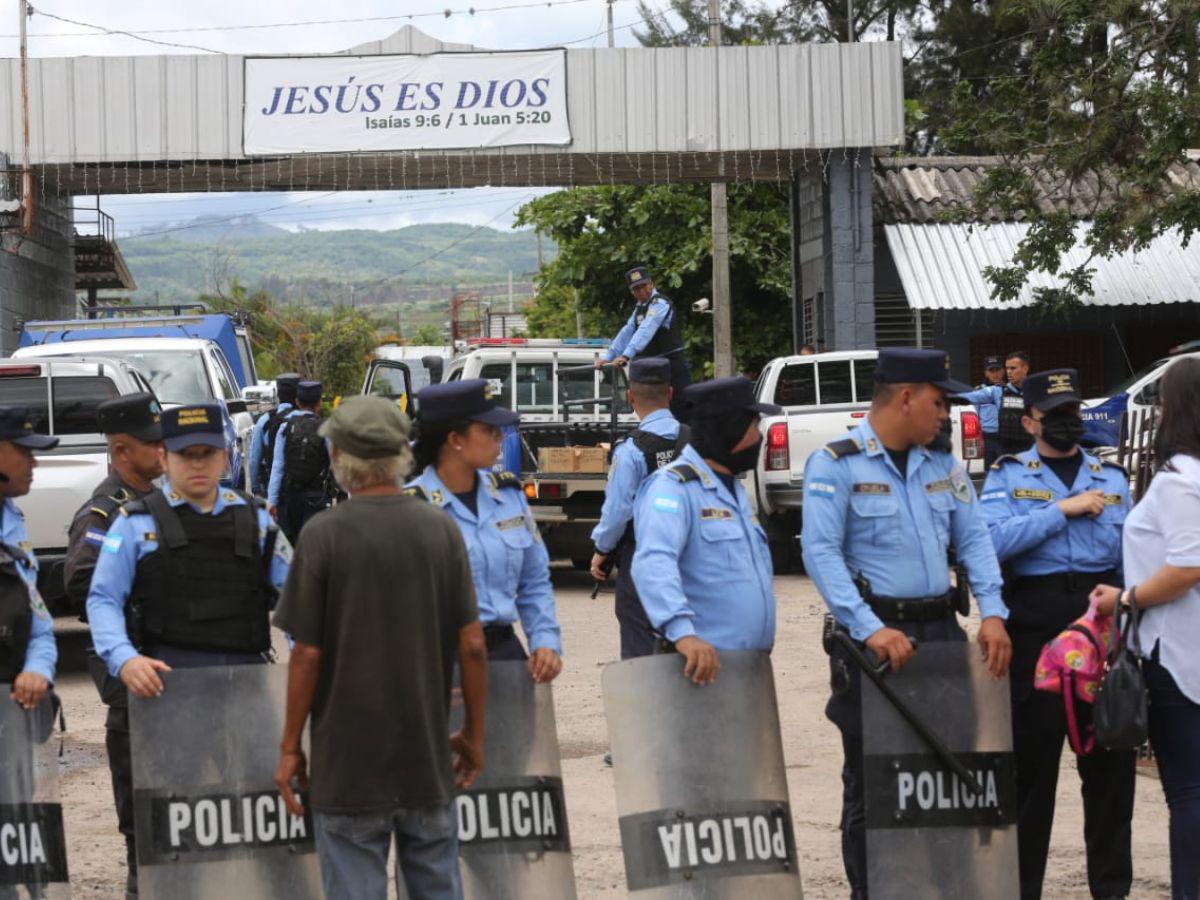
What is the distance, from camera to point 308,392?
44.3ft

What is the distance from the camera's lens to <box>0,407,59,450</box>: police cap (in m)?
5.61

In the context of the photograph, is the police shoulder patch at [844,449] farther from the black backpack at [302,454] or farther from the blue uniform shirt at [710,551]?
the black backpack at [302,454]

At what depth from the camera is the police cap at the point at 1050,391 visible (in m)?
6.04

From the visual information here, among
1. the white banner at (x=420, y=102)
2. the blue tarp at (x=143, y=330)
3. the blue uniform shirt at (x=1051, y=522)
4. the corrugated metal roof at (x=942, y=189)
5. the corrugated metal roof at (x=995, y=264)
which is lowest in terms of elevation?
the blue uniform shirt at (x=1051, y=522)

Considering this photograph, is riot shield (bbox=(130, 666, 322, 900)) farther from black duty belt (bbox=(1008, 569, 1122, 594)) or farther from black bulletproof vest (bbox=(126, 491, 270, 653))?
black duty belt (bbox=(1008, 569, 1122, 594))

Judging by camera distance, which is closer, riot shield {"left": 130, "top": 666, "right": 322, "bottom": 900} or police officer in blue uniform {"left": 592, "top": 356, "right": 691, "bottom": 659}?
riot shield {"left": 130, "top": 666, "right": 322, "bottom": 900}

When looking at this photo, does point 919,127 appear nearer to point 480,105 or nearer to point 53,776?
point 480,105

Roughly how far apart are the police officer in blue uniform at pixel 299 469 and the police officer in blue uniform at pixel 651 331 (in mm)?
2662

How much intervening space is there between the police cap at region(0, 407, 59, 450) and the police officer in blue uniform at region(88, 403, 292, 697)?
0.48m

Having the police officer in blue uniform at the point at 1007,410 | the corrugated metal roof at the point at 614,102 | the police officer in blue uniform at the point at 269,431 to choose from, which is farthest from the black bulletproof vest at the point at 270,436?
the corrugated metal roof at the point at 614,102

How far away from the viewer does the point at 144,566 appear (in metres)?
5.32

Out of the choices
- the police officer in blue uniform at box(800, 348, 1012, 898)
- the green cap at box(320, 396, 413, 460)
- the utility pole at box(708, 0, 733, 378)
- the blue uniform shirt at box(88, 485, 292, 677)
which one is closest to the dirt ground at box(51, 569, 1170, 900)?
the police officer in blue uniform at box(800, 348, 1012, 898)

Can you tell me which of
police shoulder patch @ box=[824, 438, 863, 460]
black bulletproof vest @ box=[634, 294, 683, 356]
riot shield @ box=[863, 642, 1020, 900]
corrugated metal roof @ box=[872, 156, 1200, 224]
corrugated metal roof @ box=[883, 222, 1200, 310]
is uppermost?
corrugated metal roof @ box=[872, 156, 1200, 224]

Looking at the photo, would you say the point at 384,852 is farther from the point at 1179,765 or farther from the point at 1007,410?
the point at 1007,410
